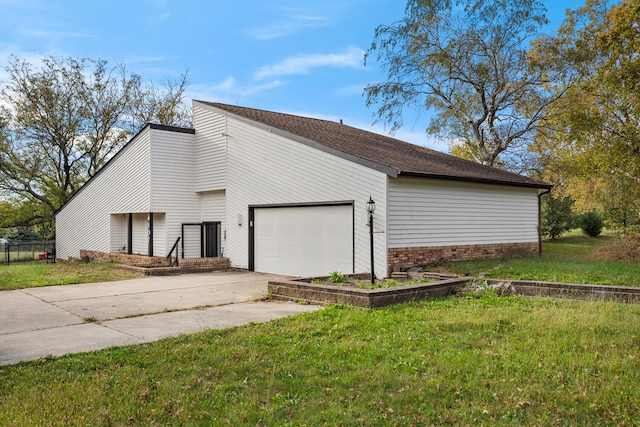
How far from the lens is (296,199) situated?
14.9 metres

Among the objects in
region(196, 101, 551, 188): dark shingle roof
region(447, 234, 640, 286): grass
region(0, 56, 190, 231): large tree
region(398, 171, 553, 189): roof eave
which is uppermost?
region(0, 56, 190, 231): large tree

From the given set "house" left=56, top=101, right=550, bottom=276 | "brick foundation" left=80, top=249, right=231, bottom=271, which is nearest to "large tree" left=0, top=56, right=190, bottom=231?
"house" left=56, top=101, right=550, bottom=276

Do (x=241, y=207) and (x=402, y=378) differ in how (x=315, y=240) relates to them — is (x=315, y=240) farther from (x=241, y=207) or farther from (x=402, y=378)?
(x=402, y=378)

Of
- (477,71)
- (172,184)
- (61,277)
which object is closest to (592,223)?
(477,71)

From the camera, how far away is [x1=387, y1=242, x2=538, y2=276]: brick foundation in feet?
41.4

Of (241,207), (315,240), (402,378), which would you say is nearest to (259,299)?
(315,240)

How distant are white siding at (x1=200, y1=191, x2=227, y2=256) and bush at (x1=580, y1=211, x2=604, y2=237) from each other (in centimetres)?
2320

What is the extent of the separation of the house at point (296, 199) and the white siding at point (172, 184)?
0.04 metres

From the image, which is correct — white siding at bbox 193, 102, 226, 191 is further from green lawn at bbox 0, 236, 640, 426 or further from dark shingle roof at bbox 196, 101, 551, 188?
green lawn at bbox 0, 236, 640, 426

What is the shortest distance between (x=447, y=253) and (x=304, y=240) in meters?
4.05

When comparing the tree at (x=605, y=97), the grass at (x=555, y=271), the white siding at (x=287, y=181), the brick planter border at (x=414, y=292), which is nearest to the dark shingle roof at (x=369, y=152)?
the white siding at (x=287, y=181)

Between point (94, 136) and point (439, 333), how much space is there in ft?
103

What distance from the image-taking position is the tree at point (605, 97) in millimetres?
16250

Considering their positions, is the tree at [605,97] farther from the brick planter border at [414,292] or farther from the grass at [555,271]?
the brick planter border at [414,292]
